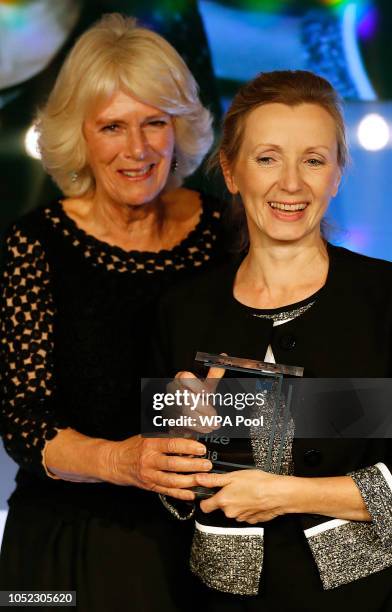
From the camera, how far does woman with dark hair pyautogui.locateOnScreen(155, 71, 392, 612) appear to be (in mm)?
1967

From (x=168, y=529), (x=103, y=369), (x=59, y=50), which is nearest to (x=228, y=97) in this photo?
(x=59, y=50)

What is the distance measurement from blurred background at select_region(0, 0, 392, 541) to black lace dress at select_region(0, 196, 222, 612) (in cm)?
75

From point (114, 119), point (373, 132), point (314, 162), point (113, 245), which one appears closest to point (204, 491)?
point (314, 162)

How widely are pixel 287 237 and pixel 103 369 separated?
2.41ft

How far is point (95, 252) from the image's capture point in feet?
8.98

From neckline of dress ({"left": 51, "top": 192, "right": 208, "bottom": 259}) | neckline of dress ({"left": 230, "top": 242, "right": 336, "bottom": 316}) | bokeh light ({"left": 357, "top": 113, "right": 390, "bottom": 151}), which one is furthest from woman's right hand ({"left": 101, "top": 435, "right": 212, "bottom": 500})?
bokeh light ({"left": 357, "top": 113, "right": 390, "bottom": 151})

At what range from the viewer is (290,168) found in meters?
2.09

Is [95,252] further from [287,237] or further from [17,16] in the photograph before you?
[17,16]

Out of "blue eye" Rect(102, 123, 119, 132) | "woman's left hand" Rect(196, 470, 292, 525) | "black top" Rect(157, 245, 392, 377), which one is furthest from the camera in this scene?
"blue eye" Rect(102, 123, 119, 132)

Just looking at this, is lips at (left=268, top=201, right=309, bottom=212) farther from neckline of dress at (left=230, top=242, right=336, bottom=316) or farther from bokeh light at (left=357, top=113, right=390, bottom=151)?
bokeh light at (left=357, top=113, right=390, bottom=151)

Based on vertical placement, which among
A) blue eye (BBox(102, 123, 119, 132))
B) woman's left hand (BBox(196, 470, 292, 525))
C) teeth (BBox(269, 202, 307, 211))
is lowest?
woman's left hand (BBox(196, 470, 292, 525))

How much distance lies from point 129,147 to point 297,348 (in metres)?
0.87

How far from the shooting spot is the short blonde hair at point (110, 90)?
2650mm

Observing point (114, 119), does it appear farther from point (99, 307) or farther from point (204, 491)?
point (204, 491)
